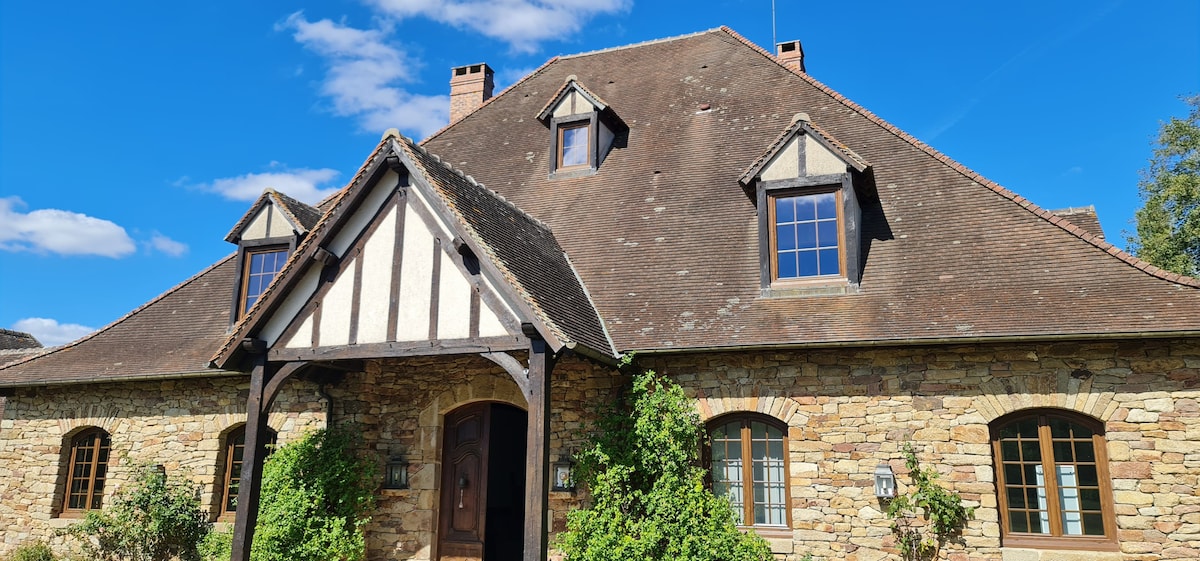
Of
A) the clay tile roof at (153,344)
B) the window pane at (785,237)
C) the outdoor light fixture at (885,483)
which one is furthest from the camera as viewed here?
the clay tile roof at (153,344)

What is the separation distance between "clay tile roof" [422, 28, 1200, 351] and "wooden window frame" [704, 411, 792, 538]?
107cm

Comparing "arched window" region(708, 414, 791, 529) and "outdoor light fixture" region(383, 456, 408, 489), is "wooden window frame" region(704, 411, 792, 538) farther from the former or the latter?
"outdoor light fixture" region(383, 456, 408, 489)

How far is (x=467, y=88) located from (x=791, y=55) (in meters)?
6.57

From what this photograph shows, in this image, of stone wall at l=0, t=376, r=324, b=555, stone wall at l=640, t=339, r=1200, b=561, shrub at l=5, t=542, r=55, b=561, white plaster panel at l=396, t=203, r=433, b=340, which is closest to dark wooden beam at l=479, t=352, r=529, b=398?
white plaster panel at l=396, t=203, r=433, b=340

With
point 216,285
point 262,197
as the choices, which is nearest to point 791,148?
point 262,197

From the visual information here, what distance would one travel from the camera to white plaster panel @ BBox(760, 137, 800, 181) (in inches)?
413

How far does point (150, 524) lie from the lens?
11.3m

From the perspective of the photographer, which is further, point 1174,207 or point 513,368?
point 1174,207

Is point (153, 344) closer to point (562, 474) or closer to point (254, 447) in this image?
point (254, 447)

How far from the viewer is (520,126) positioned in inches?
577

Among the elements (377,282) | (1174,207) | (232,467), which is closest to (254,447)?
(377,282)

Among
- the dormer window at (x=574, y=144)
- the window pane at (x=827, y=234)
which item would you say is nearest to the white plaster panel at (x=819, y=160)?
the window pane at (x=827, y=234)

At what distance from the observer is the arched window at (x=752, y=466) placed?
9484 millimetres

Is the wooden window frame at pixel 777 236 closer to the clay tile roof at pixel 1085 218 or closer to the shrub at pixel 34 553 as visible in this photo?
the clay tile roof at pixel 1085 218
